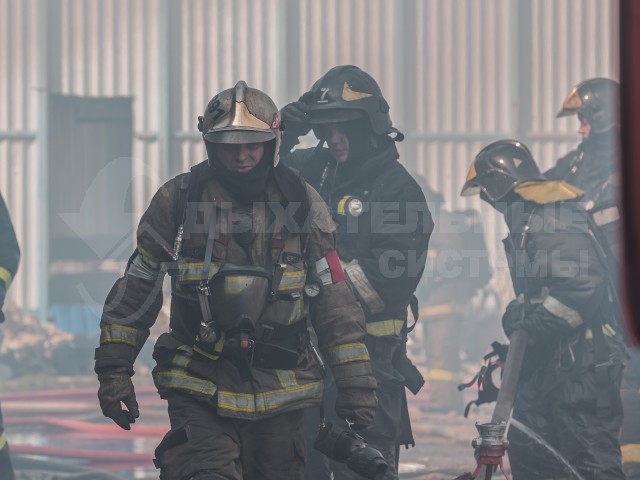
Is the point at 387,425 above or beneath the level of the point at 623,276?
beneath

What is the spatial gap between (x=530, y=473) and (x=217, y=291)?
9.85ft

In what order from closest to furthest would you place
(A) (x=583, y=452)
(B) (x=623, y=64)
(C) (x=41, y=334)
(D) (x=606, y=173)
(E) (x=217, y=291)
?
(E) (x=217, y=291)
(A) (x=583, y=452)
(D) (x=606, y=173)
(C) (x=41, y=334)
(B) (x=623, y=64)

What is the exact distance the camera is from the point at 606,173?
9.62 meters

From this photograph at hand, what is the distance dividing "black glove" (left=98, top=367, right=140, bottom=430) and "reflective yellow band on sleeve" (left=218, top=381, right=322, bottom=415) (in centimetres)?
34

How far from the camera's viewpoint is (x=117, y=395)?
4.95 meters

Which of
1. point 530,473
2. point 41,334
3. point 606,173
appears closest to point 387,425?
point 530,473

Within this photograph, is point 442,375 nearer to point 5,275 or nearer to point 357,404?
point 5,275

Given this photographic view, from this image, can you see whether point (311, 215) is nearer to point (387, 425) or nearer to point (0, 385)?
point (387, 425)

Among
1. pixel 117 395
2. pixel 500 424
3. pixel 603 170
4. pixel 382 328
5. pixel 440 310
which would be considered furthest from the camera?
pixel 440 310

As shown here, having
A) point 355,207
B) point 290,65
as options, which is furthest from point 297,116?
point 290,65

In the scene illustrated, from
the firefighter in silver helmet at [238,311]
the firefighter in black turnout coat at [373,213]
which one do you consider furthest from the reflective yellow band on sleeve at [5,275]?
the firefighter in silver helmet at [238,311]

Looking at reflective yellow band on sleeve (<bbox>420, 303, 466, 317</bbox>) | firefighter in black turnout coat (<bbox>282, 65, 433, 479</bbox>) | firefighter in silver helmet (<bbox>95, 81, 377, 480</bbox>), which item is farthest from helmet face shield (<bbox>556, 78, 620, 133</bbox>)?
firefighter in silver helmet (<bbox>95, 81, 377, 480</bbox>)

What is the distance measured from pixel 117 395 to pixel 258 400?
53 centimetres

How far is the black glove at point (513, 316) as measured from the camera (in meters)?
7.39
